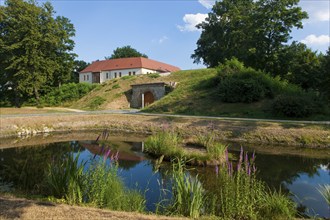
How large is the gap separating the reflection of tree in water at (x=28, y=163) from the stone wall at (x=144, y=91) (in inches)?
870

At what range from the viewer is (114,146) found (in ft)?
48.7

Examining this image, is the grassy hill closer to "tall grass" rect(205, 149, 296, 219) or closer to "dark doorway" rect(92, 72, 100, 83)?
"tall grass" rect(205, 149, 296, 219)

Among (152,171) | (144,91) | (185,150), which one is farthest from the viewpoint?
(144,91)

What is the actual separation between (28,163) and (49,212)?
265 inches

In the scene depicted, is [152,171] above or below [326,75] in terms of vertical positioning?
below

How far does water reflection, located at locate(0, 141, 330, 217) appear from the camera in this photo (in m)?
7.49

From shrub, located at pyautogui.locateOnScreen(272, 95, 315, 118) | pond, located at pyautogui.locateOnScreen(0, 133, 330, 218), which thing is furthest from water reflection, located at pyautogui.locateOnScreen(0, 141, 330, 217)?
shrub, located at pyautogui.locateOnScreen(272, 95, 315, 118)

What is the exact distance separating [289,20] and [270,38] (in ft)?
8.87

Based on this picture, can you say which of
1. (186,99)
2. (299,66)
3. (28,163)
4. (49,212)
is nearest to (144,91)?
(186,99)

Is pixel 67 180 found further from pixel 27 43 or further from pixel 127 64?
pixel 127 64

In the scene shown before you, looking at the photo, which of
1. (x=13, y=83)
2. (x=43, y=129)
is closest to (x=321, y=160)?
(x=43, y=129)

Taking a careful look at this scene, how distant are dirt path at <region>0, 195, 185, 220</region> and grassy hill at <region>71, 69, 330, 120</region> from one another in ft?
66.0

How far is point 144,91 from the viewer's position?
38.5 m

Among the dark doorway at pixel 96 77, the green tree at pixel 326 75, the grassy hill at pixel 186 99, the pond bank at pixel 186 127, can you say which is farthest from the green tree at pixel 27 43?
the green tree at pixel 326 75
